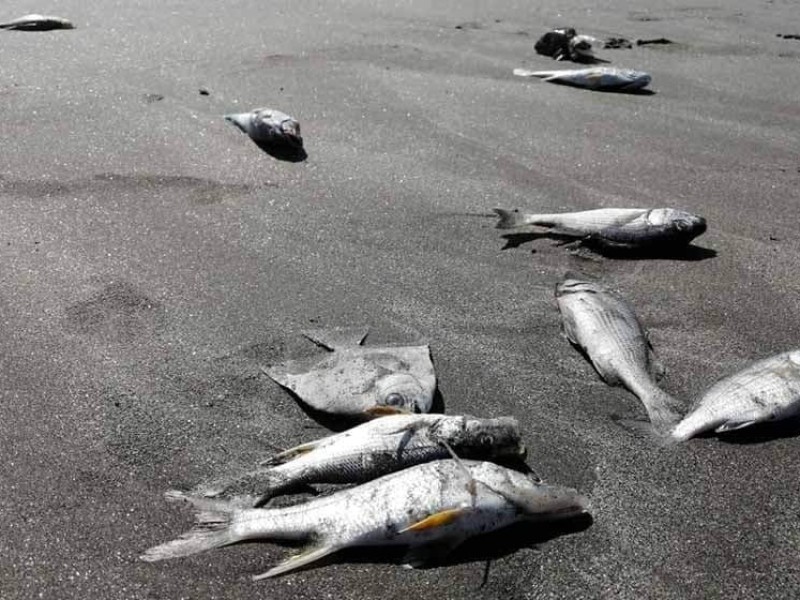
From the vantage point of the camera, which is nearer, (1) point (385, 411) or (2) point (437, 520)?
(2) point (437, 520)

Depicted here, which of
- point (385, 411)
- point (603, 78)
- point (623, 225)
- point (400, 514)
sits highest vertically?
point (603, 78)

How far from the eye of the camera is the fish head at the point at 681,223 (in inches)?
200

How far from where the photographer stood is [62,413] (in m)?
3.48

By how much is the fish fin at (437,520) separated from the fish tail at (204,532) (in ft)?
2.09

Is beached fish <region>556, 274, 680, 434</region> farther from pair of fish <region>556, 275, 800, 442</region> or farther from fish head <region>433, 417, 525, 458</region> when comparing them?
fish head <region>433, 417, 525, 458</region>

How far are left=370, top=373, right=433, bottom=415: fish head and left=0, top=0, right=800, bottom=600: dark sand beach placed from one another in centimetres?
22

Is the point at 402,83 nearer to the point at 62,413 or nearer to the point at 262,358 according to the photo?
the point at 262,358

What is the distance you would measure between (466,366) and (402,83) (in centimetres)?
430

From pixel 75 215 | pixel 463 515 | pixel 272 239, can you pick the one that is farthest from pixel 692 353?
pixel 75 215

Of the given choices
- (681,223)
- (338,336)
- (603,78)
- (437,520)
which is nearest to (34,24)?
(603,78)

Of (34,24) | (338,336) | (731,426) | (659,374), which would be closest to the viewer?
(731,426)

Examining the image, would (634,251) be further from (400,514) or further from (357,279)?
(400,514)

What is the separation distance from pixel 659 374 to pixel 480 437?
1197mm

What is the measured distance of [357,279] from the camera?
4.67 meters
